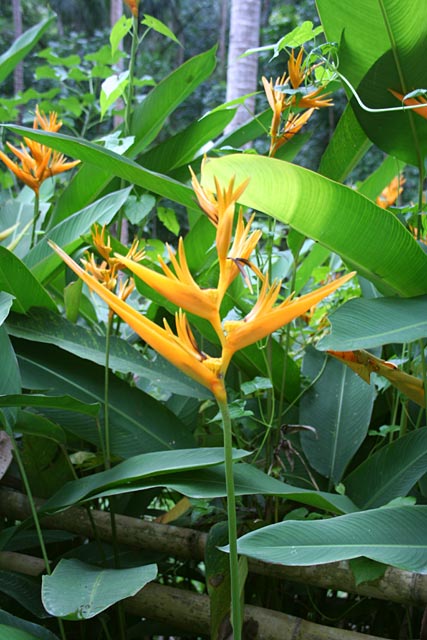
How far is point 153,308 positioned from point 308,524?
0.50m

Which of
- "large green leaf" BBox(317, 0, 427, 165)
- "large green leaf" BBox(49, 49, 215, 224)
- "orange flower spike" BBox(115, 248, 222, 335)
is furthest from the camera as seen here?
"large green leaf" BBox(49, 49, 215, 224)

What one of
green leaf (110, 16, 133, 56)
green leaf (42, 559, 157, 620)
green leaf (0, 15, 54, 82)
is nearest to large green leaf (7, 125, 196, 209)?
green leaf (42, 559, 157, 620)

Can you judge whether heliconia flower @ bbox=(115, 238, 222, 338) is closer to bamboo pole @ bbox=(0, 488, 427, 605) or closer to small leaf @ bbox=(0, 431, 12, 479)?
bamboo pole @ bbox=(0, 488, 427, 605)

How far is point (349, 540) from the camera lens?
0.65 m

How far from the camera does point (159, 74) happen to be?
42.0ft

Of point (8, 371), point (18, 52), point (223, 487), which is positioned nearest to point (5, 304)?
point (8, 371)

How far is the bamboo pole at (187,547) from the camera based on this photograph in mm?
710

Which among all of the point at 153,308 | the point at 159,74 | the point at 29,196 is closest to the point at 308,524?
the point at 153,308

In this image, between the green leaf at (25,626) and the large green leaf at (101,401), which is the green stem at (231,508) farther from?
the large green leaf at (101,401)

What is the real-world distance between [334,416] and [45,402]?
1.31ft

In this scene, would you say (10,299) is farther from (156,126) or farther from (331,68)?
(156,126)

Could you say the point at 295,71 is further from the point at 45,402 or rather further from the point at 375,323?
the point at 45,402

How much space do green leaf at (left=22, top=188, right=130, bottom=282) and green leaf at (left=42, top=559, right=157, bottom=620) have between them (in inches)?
17.2

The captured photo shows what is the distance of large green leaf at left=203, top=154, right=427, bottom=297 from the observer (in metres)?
0.70
